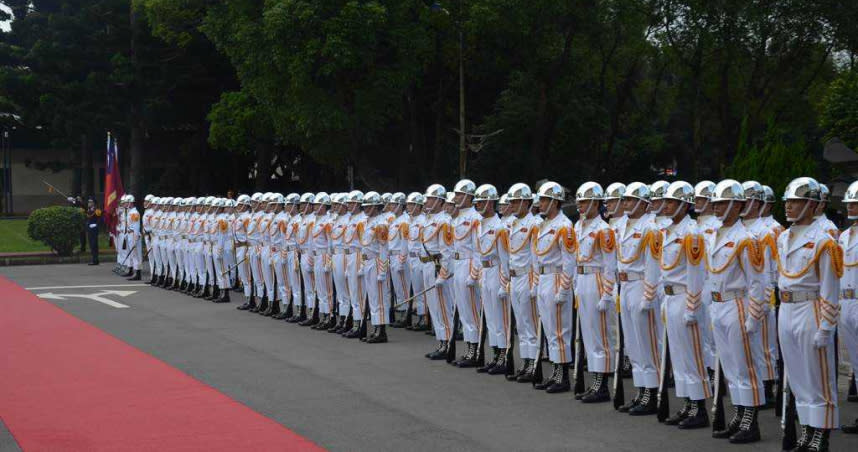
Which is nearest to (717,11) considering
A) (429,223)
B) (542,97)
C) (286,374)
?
(542,97)

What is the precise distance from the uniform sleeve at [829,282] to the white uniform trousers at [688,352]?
1519 millimetres

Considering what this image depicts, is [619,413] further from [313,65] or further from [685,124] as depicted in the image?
[685,124]

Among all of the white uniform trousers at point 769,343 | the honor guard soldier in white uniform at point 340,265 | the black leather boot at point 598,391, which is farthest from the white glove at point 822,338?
the honor guard soldier in white uniform at point 340,265

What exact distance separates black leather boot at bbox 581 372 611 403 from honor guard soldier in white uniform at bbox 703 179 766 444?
6.15 ft

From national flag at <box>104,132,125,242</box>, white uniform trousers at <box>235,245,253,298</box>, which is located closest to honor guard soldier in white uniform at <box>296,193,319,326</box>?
white uniform trousers at <box>235,245,253,298</box>

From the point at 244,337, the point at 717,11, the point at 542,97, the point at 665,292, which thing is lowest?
the point at 244,337

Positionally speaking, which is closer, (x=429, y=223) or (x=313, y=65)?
(x=429, y=223)

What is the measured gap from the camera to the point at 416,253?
54.8ft

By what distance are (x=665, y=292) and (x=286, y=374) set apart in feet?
16.4

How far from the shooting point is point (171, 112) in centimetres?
4866

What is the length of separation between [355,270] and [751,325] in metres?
8.51

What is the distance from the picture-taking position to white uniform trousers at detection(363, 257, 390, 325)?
1605 centimetres

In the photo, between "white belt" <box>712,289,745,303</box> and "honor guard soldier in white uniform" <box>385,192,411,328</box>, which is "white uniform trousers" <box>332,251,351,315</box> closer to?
"honor guard soldier in white uniform" <box>385,192,411,328</box>

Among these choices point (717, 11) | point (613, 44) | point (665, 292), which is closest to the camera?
point (665, 292)
